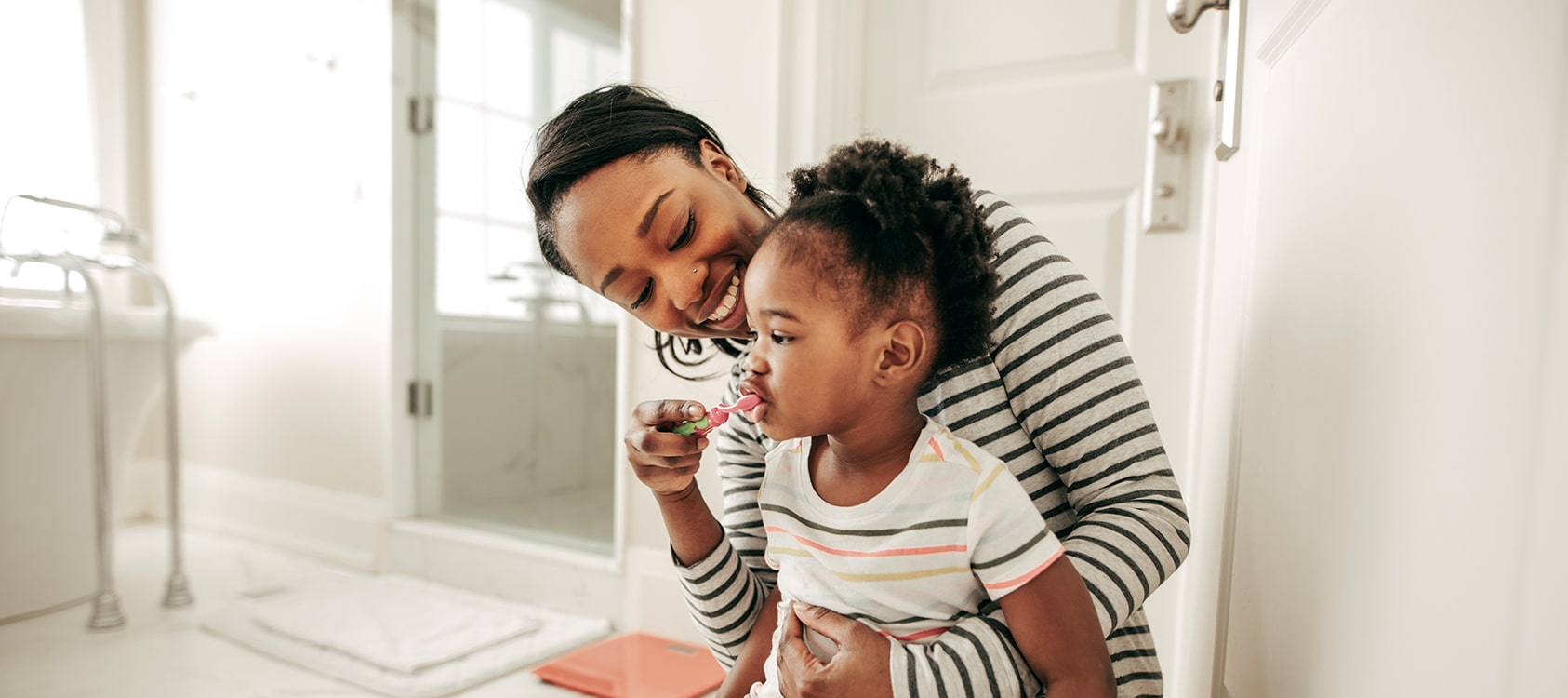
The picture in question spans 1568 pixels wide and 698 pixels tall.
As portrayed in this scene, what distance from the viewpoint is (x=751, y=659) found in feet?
2.78

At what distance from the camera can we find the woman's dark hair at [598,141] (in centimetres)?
83

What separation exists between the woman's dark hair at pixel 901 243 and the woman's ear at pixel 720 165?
0.82 ft

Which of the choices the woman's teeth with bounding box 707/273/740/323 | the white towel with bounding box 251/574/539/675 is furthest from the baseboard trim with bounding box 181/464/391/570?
the woman's teeth with bounding box 707/273/740/323

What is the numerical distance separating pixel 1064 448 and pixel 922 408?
142 millimetres

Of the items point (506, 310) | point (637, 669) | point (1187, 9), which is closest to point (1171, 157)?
point (1187, 9)

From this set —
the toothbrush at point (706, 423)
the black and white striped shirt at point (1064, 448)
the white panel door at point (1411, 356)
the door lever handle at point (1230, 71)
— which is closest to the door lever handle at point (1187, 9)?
the door lever handle at point (1230, 71)

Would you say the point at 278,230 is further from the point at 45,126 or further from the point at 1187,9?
the point at 1187,9

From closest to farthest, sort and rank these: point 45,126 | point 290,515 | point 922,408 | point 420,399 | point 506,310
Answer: point 922,408
point 506,310
point 420,399
point 290,515
point 45,126

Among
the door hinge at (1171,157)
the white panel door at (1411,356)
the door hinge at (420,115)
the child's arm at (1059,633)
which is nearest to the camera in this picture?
the white panel door at (1411,356)

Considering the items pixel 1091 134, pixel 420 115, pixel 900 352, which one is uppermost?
pixel 420 115

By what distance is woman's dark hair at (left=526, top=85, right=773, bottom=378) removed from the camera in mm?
830

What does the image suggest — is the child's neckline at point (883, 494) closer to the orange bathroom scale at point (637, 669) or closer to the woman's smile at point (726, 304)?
the woman's smile at point (726, 304)

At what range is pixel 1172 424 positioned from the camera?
136 cm

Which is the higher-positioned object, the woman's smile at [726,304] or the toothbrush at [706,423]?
the woman's smile at [726,304]
